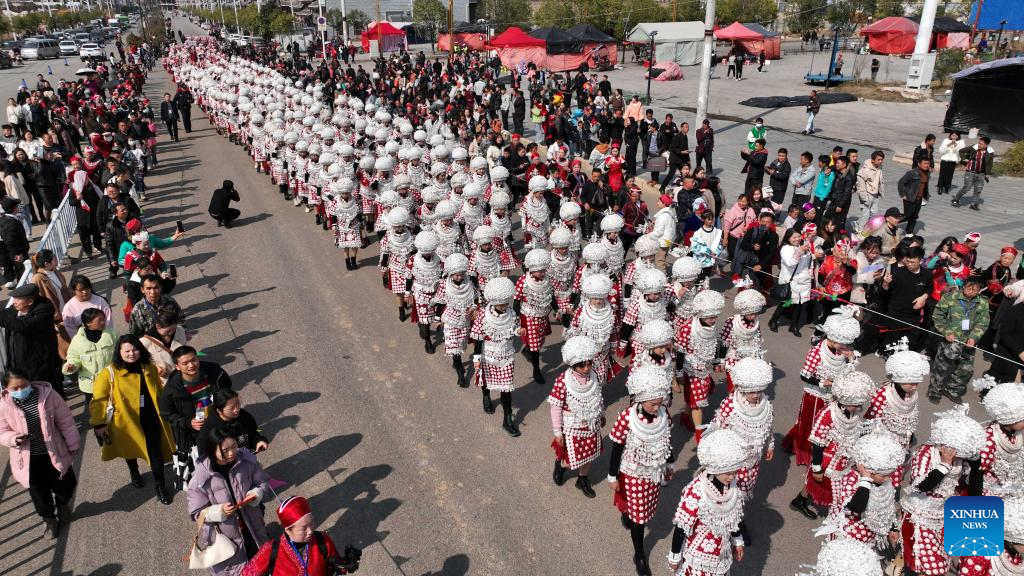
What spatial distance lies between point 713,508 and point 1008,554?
2.02 metres

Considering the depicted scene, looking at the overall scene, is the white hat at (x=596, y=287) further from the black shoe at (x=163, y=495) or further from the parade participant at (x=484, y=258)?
the black shoe at (x=163, y=495)

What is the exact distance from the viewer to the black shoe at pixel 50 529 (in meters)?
6.75

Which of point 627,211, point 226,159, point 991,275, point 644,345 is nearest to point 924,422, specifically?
point 991,275

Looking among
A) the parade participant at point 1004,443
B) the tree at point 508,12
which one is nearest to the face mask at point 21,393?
the parade participant at point 1004,443

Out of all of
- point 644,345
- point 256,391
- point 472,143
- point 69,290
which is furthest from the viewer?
point 472,143

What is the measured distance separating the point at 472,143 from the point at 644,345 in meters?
11.3

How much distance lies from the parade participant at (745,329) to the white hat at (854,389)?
4.39ft

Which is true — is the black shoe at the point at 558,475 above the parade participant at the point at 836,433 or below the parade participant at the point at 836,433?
below

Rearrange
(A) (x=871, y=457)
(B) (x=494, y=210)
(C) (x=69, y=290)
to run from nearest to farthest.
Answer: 1. (A) (x=871, y=457)
2. (C) (x=69, y=290)
3. (B) (x=494, y=210)

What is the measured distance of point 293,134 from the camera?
17.9 meters

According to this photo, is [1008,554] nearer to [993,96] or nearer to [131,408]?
[131,408]

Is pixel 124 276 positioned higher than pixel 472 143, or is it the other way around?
pixel 472 143

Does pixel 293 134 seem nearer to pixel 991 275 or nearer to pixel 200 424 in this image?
pixel 200 424

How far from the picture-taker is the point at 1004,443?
566 centimetres
